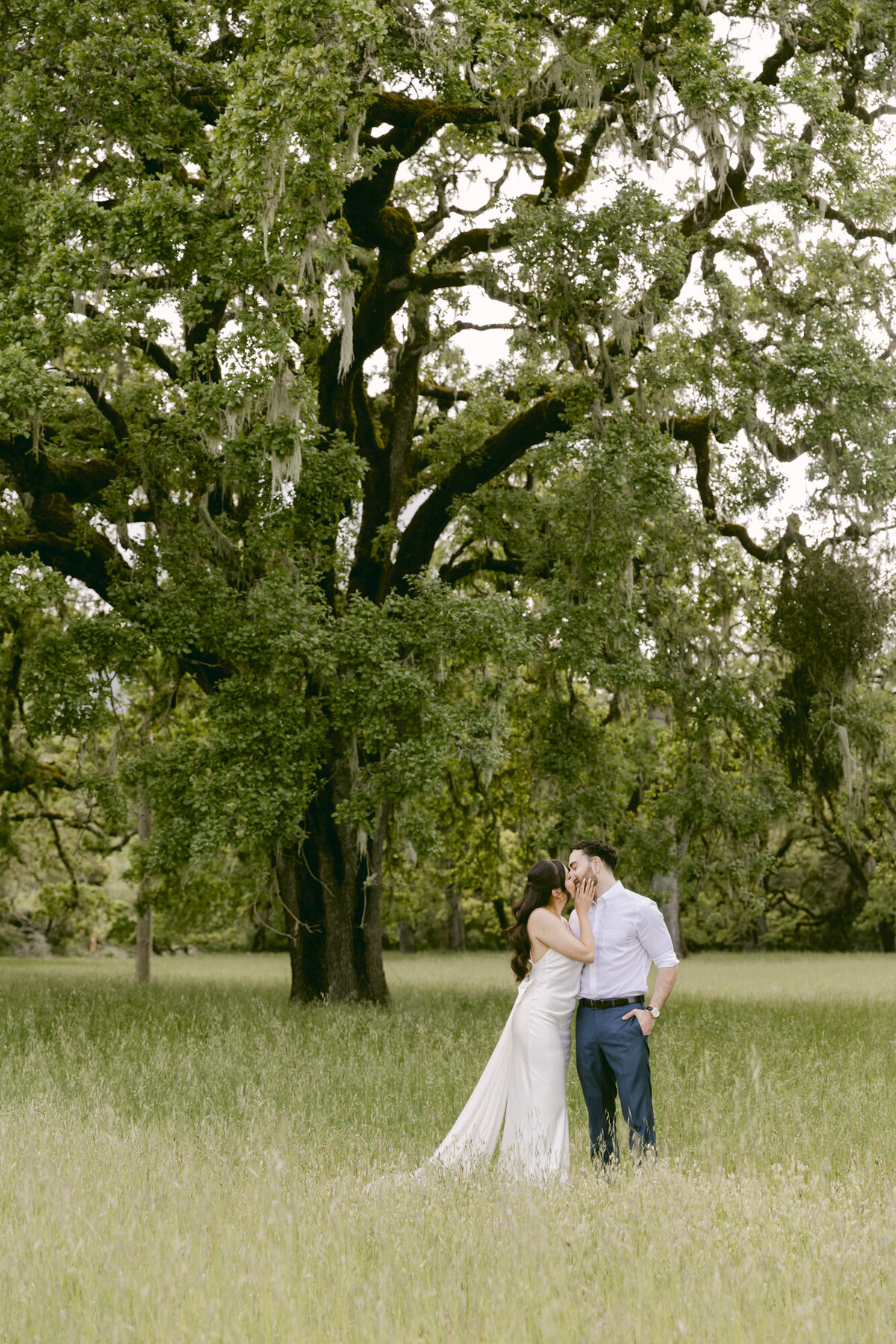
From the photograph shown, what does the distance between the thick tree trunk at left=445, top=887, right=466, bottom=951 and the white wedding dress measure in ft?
146

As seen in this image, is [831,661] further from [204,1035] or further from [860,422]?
[204,1035]

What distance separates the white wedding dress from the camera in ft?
20.4

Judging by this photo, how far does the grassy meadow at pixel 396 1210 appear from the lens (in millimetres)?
4059

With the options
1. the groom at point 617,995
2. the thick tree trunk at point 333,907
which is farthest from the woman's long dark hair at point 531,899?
the thick tree trunk at point 333,907

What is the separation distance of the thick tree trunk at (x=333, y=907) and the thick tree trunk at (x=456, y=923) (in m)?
33.8

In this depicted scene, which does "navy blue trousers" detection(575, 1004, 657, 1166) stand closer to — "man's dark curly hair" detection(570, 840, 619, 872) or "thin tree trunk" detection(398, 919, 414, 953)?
"man's dark curly hair" detection(570, 840, 619, 872)

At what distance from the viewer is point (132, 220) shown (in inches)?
438

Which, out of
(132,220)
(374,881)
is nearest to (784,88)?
(132,220)

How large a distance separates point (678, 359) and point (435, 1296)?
11.6 m

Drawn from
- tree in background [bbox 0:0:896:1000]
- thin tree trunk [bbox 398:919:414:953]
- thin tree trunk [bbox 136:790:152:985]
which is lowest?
thin tree trunk [bbox 398:919:414:953]

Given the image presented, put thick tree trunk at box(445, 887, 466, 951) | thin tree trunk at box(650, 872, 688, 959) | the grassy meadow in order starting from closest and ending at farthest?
the grassy meadow → thin tree trunk at box(650, 872, 688, 959) → thick tree trunk at box(445, 887, 466, 951)

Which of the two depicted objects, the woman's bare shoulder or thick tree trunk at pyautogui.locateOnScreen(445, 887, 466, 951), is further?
thick tree trunk at pyautogui.locateOnScreen(445, 887, 466, 951)

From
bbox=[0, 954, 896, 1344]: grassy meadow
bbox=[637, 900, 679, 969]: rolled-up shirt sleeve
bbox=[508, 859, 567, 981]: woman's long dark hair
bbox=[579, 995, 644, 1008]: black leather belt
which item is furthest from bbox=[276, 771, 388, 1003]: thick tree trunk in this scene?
bbox=[637, 900, 679, 969]: rolled-up shirt sleeve

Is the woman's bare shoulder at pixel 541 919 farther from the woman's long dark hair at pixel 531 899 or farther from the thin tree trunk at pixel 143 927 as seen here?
the thin tree trunk at pixel 143 927
